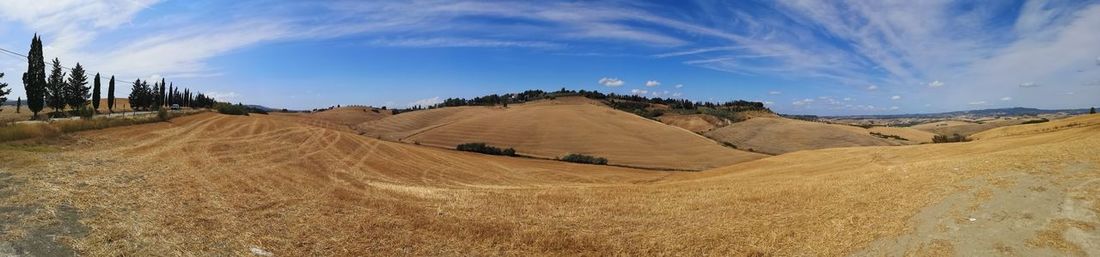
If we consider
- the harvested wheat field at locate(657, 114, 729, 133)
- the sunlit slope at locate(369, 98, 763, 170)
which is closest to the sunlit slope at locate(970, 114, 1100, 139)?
the sunlit slope at locate(369, 98, 763, 170)

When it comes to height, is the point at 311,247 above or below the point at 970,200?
below

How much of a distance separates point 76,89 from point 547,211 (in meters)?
84.3

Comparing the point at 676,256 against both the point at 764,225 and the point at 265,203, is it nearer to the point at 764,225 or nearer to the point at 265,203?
the point at 764,225

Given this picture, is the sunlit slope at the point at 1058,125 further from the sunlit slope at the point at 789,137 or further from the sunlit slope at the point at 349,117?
the sunlit slope at the point at 349,117

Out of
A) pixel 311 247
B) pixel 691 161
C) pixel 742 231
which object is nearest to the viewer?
pixel 311 247

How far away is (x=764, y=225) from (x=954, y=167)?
693cm

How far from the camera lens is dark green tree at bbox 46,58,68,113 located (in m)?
64.1

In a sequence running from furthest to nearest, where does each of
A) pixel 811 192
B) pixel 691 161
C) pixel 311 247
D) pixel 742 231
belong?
pixel 691 161, pixel 811 192, pixel 742 231, pixel 311 247

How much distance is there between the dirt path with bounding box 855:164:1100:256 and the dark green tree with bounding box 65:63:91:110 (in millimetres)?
86049

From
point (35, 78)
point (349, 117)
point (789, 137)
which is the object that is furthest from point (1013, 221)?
point (349, 117)

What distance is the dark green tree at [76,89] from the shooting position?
68.8m

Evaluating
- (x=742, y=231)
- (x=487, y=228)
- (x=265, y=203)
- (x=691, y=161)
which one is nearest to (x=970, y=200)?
(x=742, y=231)

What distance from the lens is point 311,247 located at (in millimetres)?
8734

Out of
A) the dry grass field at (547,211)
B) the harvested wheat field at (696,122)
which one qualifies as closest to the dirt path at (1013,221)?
the dry grass field at (547,211)
